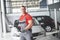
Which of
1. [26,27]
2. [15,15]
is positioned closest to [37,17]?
[15,15]

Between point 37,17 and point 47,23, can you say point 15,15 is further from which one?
point 47,23

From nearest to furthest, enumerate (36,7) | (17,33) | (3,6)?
1. (17,33)
2. (36,7)
3. (3,6)

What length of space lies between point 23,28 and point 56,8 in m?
2.31

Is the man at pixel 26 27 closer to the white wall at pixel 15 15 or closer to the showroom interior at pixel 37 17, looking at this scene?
the showroom interior at pixel 37 17

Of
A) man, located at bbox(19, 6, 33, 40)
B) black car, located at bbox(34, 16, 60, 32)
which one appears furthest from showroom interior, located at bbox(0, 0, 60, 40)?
man, located at bbox(19, 6, 33, 40)

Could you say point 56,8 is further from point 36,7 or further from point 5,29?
point 5,29

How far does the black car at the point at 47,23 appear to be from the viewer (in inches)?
266

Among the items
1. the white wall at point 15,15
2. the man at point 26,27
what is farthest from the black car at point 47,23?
the man at point 26,27

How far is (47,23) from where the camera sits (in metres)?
6.95

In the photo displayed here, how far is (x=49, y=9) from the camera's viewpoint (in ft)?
23.3

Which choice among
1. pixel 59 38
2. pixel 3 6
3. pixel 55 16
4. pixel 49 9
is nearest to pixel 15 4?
pixel 3 6

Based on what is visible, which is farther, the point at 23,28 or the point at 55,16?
the point at 55,16

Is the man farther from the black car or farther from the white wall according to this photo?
the white wall

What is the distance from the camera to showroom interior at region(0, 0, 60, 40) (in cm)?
621
